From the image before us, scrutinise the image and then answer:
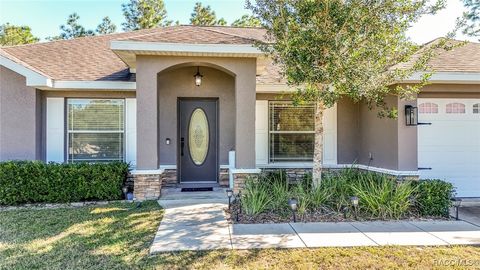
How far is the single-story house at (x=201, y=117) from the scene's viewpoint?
7.63 m

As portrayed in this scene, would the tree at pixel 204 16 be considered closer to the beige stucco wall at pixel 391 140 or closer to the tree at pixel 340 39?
the beige stucco wall at pixel 391 140

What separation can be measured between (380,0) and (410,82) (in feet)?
8.47

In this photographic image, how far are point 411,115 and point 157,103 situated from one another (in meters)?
6.14

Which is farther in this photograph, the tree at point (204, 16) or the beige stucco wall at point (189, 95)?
the tree at point (204, 16)

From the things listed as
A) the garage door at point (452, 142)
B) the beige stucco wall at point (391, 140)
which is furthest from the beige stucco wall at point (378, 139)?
the garage door at point (452, 142)

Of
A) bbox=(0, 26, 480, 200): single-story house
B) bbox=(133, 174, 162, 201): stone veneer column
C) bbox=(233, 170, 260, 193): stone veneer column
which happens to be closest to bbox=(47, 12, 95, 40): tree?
bbox=(0, 26, 480, 200): single-story house

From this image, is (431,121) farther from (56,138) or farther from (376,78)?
(56,138)

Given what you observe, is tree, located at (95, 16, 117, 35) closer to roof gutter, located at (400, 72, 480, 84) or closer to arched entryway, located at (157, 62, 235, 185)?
arched entryway, located at (157, 62, 235, 185)

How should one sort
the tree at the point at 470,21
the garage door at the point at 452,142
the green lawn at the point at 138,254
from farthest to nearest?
1. the garage door at the point at 452,142
2. the tree at the point at 470,21
3. the green lawn at the point at 138,254

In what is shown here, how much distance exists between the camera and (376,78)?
646 centimetres

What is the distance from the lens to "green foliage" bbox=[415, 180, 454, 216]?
6555mm

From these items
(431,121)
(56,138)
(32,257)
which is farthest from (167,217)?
(431,121)

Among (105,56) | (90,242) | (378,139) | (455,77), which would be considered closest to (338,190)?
(378,139)

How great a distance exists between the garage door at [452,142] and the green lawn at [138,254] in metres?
4.02
